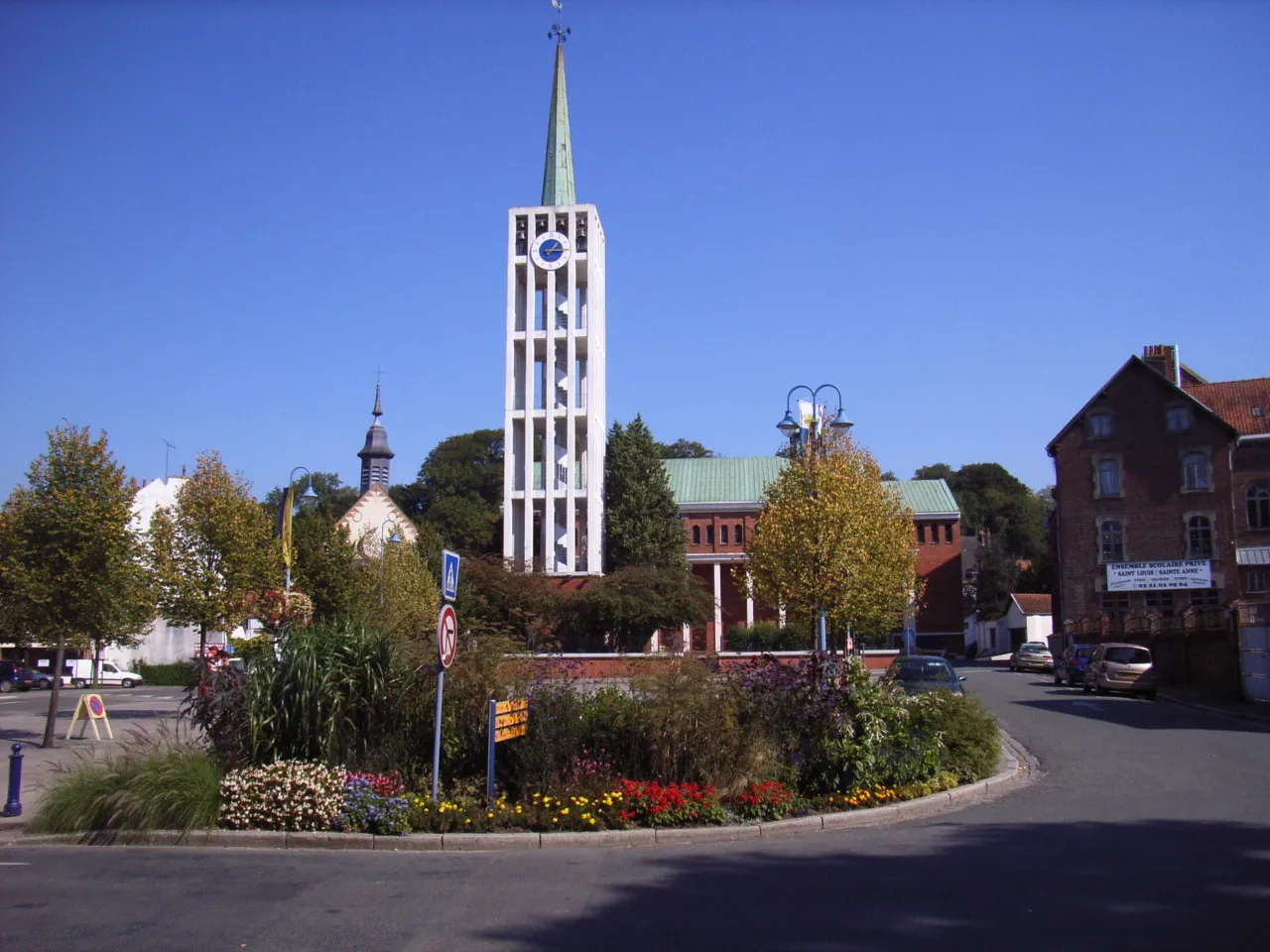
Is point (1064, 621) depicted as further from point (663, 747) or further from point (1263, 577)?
point (663, 747)

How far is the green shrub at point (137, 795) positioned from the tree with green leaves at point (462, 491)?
Result: 72445 millimetres

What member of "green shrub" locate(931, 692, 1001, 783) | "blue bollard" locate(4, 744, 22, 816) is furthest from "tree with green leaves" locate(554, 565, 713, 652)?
"blue bollard" locate(4, 744, 22, 816)

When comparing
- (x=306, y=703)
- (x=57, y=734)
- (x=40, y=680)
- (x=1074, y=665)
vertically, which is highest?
(x=306, y=703)

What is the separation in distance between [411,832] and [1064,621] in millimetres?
53187

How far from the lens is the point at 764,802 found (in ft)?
39.7

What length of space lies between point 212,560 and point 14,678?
27.4 metres

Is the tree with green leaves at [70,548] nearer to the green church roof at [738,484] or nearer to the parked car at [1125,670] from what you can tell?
the parked car at [1125,670]

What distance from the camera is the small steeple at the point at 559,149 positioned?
65438 mm

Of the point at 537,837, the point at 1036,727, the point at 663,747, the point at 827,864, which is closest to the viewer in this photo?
the point at 827,864

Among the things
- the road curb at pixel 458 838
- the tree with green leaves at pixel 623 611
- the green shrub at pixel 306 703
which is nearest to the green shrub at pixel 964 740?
the road curb at pixel 458 838

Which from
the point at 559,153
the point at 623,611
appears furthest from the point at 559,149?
the point at 623,611

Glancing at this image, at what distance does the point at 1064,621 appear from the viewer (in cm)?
5806

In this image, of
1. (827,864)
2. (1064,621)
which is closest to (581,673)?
(827,864)

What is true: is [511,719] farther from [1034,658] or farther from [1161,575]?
[1161,575]
